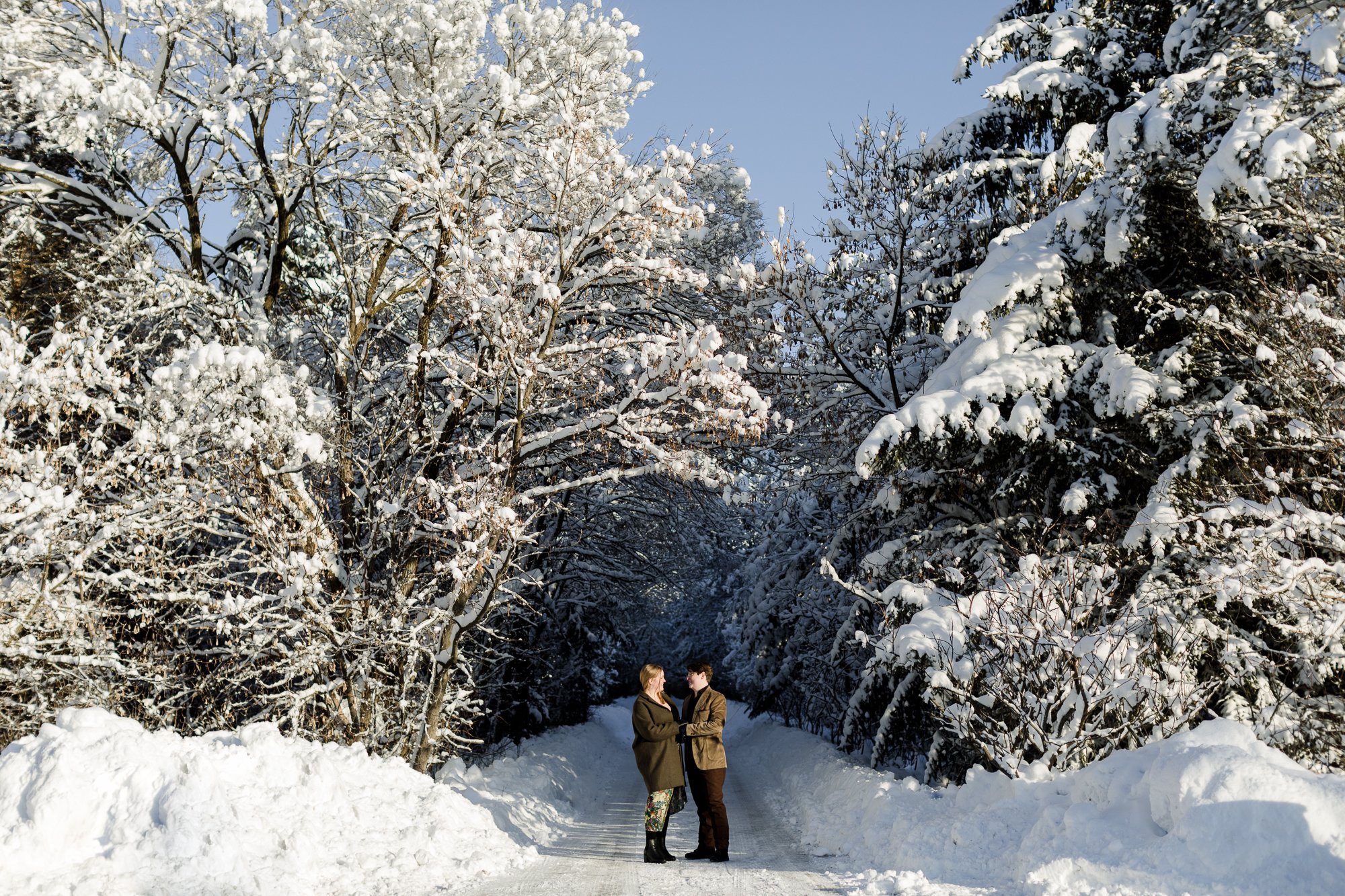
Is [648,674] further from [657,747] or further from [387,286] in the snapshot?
[387,286]

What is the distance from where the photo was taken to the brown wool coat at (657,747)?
7.49 m

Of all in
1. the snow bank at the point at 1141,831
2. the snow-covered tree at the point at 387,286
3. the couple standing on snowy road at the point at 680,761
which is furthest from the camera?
the snow-covered tree at the point at 387,286

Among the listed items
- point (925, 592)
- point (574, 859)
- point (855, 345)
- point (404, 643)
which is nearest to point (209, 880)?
point (574, 859)

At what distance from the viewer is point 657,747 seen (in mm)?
7582

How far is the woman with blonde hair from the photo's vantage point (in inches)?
291

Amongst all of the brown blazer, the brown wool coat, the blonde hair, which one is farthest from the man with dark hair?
the blonde hair

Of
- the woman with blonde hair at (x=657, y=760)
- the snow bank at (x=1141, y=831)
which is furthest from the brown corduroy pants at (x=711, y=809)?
the snow bank at (x=1141, y=831)

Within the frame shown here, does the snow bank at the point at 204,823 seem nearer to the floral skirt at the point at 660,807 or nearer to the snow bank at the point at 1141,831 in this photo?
the floral skirt at the point at 660,807

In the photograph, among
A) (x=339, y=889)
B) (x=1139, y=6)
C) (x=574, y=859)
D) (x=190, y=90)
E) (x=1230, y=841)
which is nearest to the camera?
(x=1230, y=841)

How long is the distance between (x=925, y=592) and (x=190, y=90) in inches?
405

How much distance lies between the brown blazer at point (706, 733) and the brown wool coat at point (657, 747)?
135mm

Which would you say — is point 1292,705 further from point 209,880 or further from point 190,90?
point 190,90

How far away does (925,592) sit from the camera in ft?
30.1

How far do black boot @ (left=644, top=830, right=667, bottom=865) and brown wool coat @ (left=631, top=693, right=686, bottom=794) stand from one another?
1.16ft
